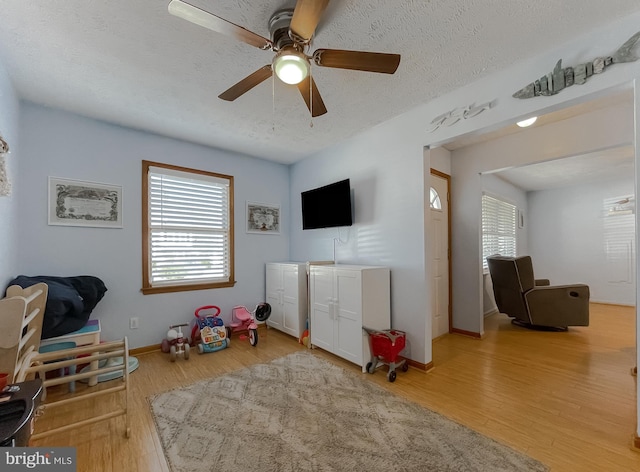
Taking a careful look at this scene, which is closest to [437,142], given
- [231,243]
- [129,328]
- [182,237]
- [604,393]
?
[604,393]

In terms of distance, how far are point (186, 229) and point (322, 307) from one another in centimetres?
203

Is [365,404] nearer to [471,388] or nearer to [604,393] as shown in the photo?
[471,388]

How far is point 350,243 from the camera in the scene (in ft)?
11.5

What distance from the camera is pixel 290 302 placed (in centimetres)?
373

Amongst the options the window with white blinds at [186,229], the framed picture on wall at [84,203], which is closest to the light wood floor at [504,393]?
the window with white blinds at [186,229]

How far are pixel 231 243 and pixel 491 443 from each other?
11.3 ft

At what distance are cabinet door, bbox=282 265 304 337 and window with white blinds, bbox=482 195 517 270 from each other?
3.21m

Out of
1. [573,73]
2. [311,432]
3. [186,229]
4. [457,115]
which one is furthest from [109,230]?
[573,73]

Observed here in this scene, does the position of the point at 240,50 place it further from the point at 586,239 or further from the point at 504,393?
the point at 586,239

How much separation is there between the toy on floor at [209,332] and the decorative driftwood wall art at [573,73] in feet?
12.4

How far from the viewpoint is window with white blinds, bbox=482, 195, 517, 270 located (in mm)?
4879

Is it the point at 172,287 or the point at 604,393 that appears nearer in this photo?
the point at 604,393

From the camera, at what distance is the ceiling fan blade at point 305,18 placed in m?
1.26

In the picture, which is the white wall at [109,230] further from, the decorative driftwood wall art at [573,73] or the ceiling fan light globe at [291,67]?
the decorative driftwood wall art at [573,73]
